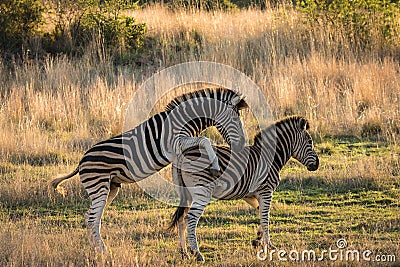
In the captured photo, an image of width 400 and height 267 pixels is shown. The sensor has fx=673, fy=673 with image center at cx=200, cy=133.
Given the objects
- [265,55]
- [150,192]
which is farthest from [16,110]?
[265,55]

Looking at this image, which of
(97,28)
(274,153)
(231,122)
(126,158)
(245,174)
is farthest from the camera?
(97,28)

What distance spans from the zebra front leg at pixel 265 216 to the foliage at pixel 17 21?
1105 cm

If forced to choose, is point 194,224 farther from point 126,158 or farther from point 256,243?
point 126,158

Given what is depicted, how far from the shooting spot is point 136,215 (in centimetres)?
841

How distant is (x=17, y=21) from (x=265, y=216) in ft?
37.4

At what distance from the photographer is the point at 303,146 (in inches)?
308

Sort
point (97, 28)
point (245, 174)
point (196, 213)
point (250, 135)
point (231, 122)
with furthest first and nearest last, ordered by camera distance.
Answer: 1. point (97, 28)
2. point (250, 135)
3. point (231, 122)
4. point (245, 174)
5. point (196, 213)

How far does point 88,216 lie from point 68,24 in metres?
11.2

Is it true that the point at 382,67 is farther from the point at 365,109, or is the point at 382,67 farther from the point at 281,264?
the point at 281,264

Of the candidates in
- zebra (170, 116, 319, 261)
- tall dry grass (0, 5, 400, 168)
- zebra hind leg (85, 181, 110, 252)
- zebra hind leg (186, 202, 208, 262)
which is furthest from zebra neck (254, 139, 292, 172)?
tall dry grass (0, 5, 400, 168)

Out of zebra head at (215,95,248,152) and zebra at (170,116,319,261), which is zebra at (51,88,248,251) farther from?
zebra at (170,116,319,261)

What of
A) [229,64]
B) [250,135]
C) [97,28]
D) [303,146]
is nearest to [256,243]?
[303,146]

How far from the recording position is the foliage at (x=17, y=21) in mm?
16516

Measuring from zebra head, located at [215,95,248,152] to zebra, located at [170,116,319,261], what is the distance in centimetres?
23
